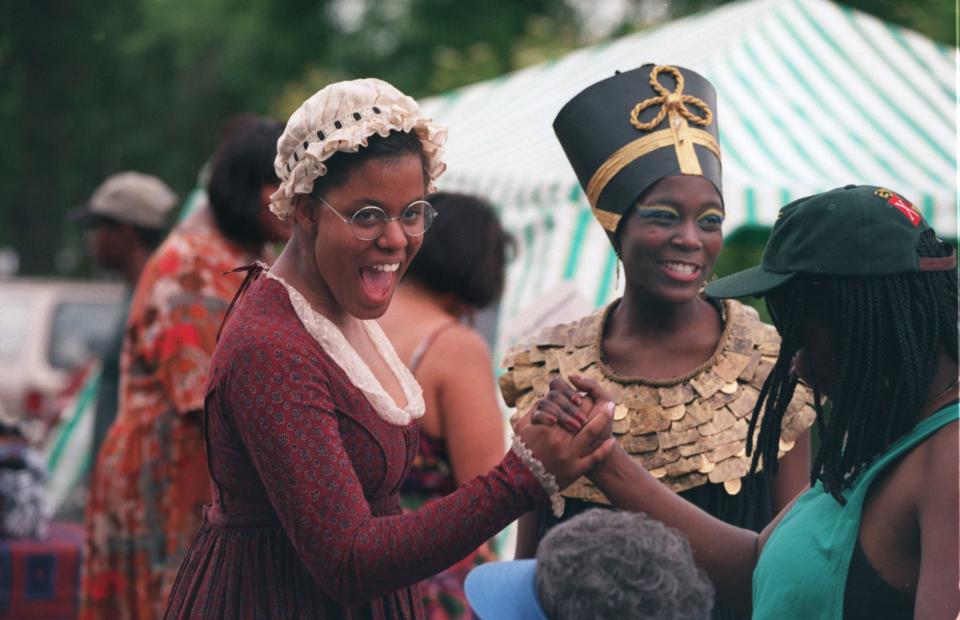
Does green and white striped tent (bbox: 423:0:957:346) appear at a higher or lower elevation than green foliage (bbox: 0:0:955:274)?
lower

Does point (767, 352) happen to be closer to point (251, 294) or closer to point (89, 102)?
point (251, 294)

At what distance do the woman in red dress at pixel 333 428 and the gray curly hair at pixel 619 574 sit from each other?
0.39ft

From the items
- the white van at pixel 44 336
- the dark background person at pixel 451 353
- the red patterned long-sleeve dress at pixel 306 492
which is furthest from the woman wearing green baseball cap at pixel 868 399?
the white van at pixel 44 336

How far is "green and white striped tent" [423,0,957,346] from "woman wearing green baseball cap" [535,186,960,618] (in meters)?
3.24

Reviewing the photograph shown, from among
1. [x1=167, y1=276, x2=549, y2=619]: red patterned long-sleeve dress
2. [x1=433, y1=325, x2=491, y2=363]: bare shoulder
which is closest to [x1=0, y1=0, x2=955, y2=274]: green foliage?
[x1=433, y1=325, x2=491, y2=363]: bare shoulder

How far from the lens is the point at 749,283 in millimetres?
2355

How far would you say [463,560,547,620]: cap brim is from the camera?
7.54 ft

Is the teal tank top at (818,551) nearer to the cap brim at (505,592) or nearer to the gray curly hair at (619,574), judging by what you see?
the gray curly hair at (619,574)

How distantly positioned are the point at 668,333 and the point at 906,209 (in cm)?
97

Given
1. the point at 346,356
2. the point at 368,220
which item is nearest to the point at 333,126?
the point at 368,220

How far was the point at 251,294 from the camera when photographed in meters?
2.46

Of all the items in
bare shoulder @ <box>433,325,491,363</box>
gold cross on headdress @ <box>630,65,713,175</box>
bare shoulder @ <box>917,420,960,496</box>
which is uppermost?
gold cross on headdress @ <box>630,65,713,175</box>

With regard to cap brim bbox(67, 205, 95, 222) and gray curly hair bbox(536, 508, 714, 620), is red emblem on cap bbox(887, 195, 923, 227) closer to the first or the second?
gray curly hair bbox(536, 508, 714, 620)

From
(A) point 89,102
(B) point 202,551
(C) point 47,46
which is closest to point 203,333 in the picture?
(B) point 202,551
